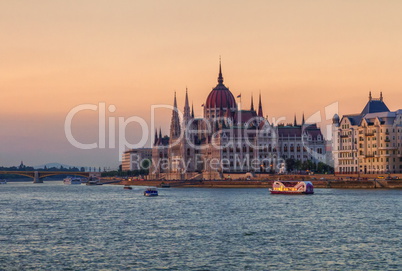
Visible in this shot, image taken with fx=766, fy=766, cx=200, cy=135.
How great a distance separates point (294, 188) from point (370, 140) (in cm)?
4361

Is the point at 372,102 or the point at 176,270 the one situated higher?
the point at 372,102

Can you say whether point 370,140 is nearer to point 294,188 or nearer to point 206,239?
point 294,188

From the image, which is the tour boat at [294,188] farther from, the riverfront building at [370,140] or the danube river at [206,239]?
the danube river at [206,239]

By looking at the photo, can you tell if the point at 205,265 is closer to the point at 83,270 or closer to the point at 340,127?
the point at 83,270

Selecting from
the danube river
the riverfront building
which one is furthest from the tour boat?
the danube river

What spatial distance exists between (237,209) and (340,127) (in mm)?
95464

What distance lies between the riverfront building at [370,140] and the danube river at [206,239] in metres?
78.2

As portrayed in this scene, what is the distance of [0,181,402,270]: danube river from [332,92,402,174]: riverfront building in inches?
3078

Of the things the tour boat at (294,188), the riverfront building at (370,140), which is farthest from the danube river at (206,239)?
the riverfront building at (370,140)

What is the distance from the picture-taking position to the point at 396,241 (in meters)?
58.1

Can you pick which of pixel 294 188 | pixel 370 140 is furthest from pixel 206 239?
pixel 370 140

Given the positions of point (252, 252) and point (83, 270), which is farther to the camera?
point (252, 252)

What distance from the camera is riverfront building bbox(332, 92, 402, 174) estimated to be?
16850cm

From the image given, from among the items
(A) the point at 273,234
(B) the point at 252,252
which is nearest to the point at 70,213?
(A) the point at 273,234
